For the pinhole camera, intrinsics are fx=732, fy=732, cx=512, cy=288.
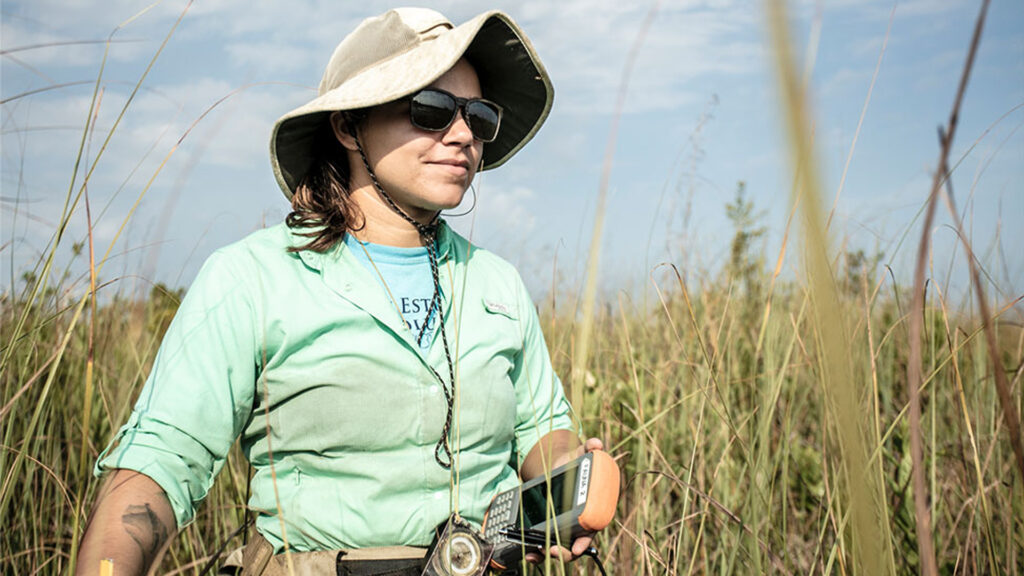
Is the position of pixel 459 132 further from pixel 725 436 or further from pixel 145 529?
pixel 725 436

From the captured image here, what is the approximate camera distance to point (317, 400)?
1597 mm

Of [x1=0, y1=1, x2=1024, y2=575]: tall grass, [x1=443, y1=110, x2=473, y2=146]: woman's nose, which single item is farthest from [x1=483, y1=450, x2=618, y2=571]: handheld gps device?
[x1=443, y1=110, x2=473, y2=146]: woman's nose

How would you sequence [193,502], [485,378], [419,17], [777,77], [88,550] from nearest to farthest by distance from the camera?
[777,77] < [88,550] < [193,502] < [485,378] < [419,17]

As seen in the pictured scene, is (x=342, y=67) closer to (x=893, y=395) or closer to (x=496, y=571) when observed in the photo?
(x=496, y=571)

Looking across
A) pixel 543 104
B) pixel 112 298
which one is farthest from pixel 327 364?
pixel 112 298

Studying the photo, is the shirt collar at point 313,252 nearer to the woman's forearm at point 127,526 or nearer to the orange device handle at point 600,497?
the woman's forearm at point 127,526

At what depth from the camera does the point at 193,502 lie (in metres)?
1.44

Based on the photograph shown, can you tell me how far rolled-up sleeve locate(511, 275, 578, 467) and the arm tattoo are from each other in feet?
3.06

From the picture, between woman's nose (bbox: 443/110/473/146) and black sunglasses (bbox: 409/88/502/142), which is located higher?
black sunglasses (bbox: 409/88/502/142)

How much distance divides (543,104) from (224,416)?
131 centimetres

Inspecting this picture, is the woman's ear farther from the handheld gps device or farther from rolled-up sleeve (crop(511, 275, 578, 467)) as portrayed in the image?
the handheld gps device

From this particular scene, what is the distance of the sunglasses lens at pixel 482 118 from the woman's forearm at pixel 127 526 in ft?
3.59

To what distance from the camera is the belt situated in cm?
154

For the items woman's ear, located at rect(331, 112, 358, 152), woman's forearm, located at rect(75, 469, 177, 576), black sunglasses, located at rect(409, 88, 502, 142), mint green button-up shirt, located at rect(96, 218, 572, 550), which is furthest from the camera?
woman's ear, located at rect(331, 112, 358, 152)
